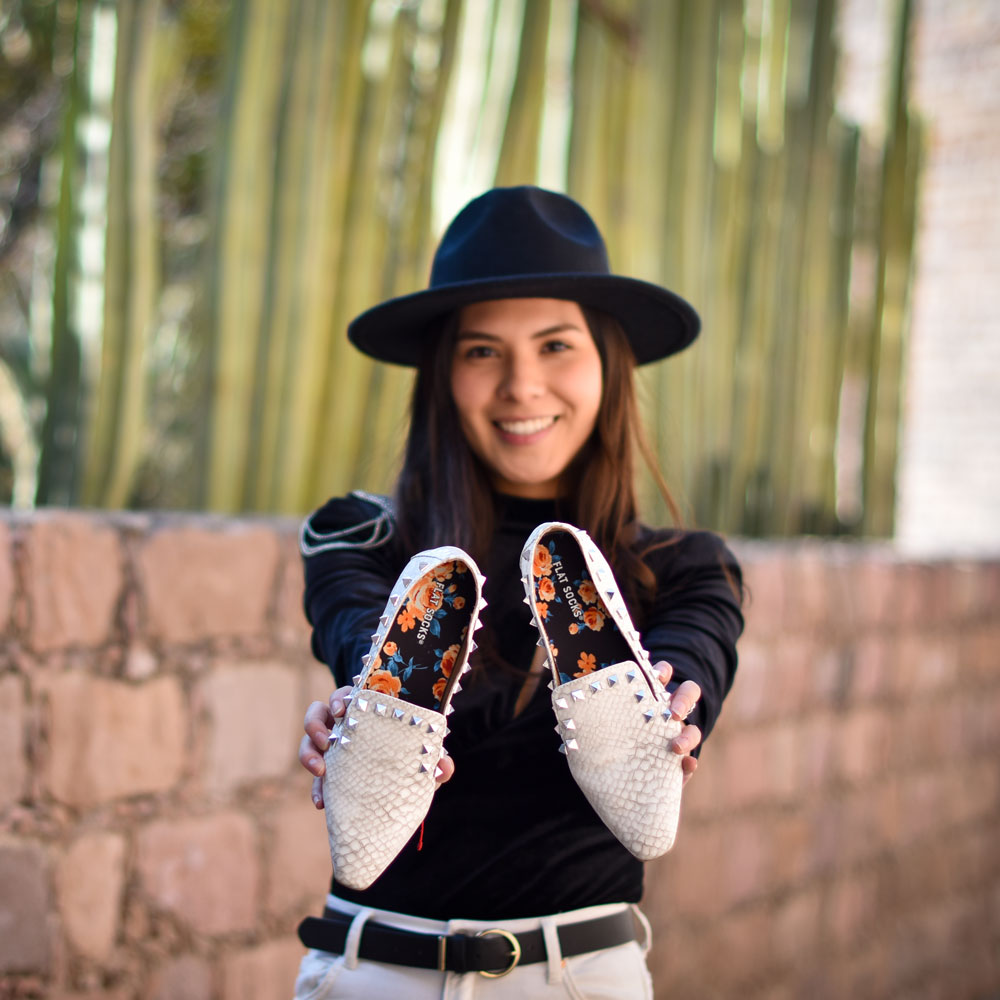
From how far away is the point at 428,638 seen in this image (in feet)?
3.92

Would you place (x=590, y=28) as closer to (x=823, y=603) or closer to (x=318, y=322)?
(x=318, y=322)

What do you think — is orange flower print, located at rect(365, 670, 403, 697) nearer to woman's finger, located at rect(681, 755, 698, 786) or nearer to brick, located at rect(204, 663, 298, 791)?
woman's finger, located at rect(681, 755, 698, 786)

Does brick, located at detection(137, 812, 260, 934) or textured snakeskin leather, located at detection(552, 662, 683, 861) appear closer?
textured snakeskin leather, located at detection(552, 662, 683, 861)

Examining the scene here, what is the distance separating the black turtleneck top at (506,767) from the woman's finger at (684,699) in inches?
4.4

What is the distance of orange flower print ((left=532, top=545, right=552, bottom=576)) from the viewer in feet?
3.89

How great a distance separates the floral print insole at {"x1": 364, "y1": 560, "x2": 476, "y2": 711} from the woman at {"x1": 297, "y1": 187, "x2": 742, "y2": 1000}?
4.8 inches

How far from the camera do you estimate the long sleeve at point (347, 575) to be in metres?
1.36

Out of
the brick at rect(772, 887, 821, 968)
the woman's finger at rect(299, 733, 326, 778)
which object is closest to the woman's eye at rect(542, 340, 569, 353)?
the woman's finger at rect(299, 733, 326, 778)

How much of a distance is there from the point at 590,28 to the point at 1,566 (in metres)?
2.78

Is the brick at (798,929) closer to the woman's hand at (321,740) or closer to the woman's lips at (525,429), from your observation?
the woman's lips at (525,429)

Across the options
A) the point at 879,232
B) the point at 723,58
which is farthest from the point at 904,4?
the point at 723,58

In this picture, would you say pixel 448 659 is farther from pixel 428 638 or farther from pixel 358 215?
pixel 358 215

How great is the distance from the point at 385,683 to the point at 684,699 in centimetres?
32

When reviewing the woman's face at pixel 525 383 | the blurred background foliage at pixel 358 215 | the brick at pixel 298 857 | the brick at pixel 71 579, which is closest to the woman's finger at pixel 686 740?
the woman's face at pixel 525 383
